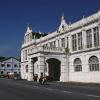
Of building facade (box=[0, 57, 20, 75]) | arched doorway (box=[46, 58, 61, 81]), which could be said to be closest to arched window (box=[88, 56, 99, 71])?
arched doorway (box=[46, 58, 61, 81])

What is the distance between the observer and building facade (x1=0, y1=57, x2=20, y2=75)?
12690cm

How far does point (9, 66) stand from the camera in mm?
128875

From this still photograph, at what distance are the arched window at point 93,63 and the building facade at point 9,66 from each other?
8310 cm

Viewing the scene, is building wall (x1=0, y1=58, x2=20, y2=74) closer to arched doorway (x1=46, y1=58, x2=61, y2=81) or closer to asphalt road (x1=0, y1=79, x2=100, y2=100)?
arched doorway (x1=46, y1=58, x2=61, y2=81)

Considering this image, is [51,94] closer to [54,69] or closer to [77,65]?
[77,65]

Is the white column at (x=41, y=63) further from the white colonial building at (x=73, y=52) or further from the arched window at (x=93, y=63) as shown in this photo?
the arched window at (x=93, y=63)

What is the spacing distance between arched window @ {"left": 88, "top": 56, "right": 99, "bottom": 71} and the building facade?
273ft

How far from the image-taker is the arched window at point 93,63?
1751 inches

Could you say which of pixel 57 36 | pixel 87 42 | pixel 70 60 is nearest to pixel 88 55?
pixel 87 42

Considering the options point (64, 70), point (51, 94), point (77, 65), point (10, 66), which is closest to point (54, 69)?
point (64, 70)

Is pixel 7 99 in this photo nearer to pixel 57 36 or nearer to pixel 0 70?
pixel 57 36

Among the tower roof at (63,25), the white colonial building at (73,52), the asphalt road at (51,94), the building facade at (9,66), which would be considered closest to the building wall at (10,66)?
the building facade at (9,66)

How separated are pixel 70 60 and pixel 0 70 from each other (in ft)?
257

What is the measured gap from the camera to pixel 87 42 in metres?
47.8
